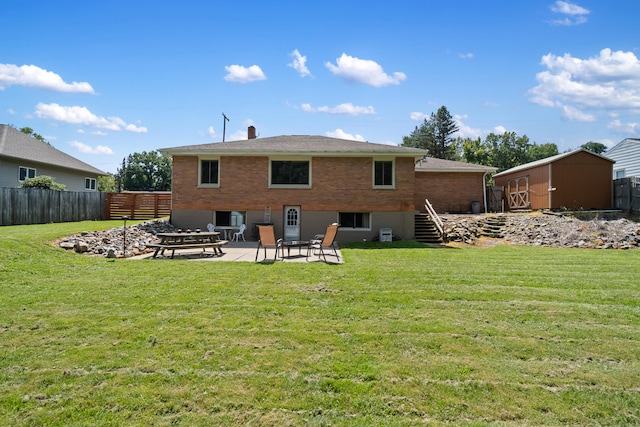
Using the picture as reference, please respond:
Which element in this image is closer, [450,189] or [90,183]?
[450,189]

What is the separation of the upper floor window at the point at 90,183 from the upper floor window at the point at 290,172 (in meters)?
21.5

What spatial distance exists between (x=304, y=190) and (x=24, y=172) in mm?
19712

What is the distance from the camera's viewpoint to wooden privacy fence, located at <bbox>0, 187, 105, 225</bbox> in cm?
1570

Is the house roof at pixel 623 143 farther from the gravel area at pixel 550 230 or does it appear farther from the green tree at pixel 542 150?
the green tree at pixel 542 150

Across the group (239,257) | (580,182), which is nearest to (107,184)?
(239,257)

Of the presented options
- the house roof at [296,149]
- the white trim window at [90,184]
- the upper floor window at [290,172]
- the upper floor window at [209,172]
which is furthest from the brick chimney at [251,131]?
the white trim window at [90,184]

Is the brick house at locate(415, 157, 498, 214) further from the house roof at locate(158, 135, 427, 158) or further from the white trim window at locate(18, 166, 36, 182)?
the white trim window at locate(18, 166, 36, 182)

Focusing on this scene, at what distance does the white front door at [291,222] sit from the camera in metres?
16.9

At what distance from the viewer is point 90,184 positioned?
30.2m

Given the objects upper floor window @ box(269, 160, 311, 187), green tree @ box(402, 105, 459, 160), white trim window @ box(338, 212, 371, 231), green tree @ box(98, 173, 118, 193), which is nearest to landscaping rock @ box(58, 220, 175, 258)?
upper floor window @ box(269, 160, 311, 187)

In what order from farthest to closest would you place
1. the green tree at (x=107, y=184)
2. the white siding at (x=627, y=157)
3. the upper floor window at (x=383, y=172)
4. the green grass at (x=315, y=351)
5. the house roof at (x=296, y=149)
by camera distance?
the green tree at (x=107, y=184)
the white siding at (x=627, y=157)
the upper floor window at (x=383, y=172)
the house roof at (x=296, y=149)
the green grass at (x=315, y=351)

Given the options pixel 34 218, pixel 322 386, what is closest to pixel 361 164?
pixel 322 386

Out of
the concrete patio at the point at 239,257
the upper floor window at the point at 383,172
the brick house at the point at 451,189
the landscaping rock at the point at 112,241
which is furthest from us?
the brick house at the point at 451,189

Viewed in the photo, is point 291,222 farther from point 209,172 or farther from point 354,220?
point 209,172
